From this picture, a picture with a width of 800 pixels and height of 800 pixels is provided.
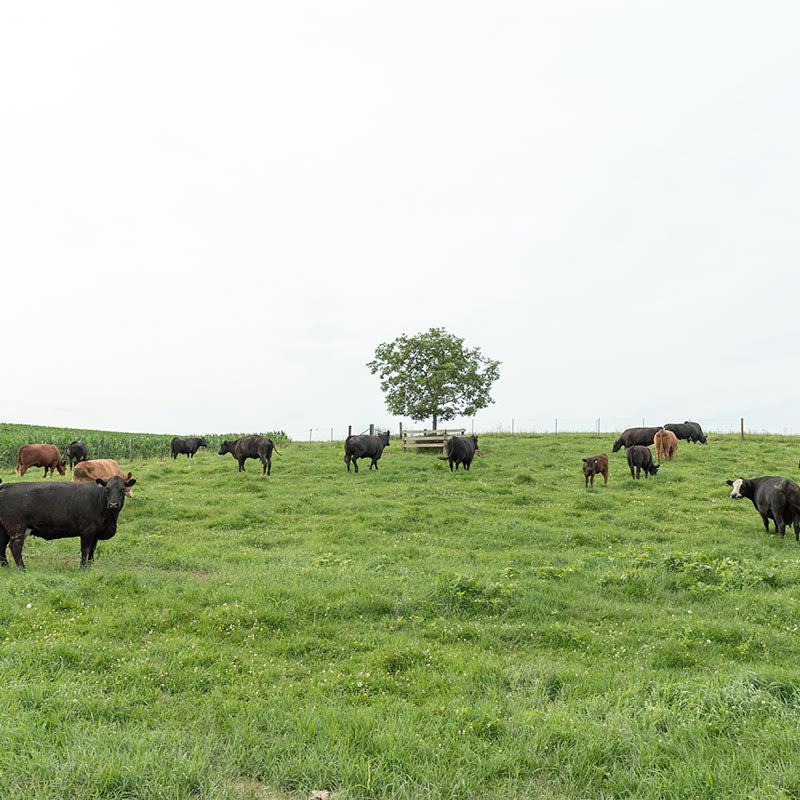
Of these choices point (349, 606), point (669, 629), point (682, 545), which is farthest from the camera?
point (682, 545)

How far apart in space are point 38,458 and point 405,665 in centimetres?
2764

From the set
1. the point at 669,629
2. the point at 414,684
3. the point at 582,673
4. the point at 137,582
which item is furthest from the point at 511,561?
the point at 137,582

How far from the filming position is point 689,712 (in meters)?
5.01

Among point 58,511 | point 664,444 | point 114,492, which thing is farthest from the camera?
point 664,444

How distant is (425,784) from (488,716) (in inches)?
44.0

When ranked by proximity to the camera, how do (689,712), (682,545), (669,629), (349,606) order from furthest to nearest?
(682,545), (349,606), (669,629), (689,712)

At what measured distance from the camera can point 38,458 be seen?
26.5 metres

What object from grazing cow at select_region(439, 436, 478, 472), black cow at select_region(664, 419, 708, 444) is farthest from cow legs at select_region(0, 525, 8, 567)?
black cow at select_region(664, 419, 708, 444)

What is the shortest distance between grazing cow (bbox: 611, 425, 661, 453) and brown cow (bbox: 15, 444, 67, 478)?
30.4m

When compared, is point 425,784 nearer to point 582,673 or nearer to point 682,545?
point 582,673

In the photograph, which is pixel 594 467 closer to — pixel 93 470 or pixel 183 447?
pixel 93 470

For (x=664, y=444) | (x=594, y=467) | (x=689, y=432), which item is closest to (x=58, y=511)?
(x=594, y=467)

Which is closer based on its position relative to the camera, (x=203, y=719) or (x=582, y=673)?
(x=203, y=719)

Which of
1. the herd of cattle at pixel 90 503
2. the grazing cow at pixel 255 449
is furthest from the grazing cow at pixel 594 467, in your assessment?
the grazing cow at pixel 255 449
